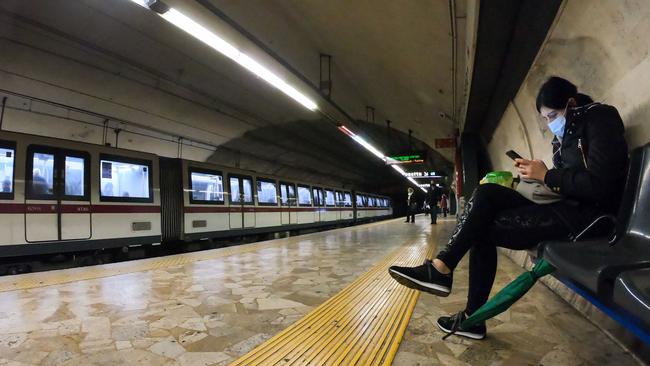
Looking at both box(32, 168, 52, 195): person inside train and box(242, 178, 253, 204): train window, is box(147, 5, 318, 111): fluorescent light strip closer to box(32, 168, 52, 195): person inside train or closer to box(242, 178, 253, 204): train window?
box(32, 168, 52, 195): person inside train

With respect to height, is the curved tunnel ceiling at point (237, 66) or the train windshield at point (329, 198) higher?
the curved tunnel ceiling at point (237, 66)

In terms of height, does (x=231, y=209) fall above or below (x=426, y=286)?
above

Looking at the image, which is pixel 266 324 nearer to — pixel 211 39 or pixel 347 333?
pixel 347 333

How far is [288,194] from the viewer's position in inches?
493

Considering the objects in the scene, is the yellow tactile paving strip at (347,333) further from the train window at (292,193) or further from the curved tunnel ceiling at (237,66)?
the train window at (292,193)

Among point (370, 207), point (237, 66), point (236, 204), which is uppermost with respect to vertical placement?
point (237, 66)

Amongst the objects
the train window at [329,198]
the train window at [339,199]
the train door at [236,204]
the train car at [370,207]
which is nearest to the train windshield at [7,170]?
the train door at [236,204]

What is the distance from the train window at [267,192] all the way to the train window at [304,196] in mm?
1842

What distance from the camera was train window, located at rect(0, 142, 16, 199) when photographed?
503 centimetres

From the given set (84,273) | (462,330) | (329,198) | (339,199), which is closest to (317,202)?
(329,198)

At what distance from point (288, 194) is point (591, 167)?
11.3 metres

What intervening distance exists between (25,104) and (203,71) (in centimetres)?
416

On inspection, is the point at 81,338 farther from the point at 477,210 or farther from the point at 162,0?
the point at 162,0

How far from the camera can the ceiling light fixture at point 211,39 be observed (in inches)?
160
